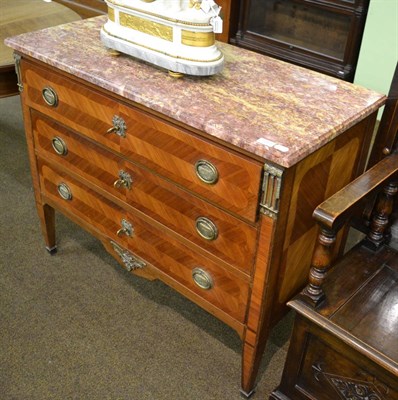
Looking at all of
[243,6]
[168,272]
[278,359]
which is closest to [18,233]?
[168,272]

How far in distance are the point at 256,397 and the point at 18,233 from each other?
1245 mm

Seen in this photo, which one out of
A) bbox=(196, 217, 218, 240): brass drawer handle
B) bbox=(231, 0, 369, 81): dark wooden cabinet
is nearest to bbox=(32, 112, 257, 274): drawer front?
bbox=(196, 217, 218, 240): brass drawer handle

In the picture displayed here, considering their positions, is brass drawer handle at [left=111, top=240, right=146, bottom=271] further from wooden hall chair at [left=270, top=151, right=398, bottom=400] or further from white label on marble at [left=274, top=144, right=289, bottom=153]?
white label on marble at [left=274, top=144, right=289, bottom=153]

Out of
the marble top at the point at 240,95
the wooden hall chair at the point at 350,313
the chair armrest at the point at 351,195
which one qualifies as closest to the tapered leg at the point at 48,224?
the marble top at the point at 240,95

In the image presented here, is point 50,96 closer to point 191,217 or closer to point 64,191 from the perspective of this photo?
point 64,191

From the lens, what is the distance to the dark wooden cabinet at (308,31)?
3079 millimetres

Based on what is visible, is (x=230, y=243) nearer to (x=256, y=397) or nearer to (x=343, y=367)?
(x=343, y=367)

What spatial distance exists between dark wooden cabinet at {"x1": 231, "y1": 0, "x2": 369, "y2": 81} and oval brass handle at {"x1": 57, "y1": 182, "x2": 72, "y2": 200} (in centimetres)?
185

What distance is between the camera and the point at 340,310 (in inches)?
56.2

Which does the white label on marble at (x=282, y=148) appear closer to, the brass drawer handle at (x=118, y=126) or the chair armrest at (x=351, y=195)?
the chair armrest at (x=351, y=195)

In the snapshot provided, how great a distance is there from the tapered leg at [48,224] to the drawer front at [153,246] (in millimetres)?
91

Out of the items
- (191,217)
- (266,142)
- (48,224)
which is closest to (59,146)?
(48,224)

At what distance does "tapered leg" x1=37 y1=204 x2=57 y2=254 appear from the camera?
85.1 inches

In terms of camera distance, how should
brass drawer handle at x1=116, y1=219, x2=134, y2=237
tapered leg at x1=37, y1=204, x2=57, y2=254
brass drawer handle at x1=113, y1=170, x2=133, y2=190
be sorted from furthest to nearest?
tapered leg at x1=37, y1=204, x2=57, y2=254
brass drawer handle at x1=116, y1=219, x2=134, y2=237
brass drawer handle at x1=113, y1=170, x2=133, y2=190
